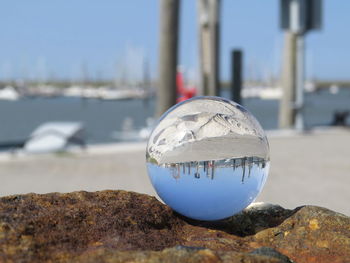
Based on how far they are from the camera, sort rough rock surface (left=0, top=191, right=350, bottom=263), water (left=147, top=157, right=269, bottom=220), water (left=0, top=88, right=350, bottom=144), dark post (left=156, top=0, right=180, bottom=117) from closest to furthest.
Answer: rough rock surface (left=0, top=191, right=350, bottom=263) → water (left=147, top=157, right=269, bottom=220) → dark post (left=156, top=0, right=180, bottom=117) → water (left=0, top=88, right=350, bottom=144)

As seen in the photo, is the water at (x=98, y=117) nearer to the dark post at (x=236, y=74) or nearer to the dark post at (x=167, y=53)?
the dark post at (x=236, y=74)

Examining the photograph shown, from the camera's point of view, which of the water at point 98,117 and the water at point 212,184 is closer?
the water at point 212,184

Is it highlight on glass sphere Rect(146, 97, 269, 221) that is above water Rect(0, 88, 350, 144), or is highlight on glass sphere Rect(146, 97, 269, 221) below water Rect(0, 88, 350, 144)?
above

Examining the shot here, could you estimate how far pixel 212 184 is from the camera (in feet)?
11.5

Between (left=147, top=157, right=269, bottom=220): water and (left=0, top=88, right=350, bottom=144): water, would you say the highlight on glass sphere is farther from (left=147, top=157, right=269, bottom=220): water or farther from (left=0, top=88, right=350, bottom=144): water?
(left=0, top=88, right=350, bottom=144): water

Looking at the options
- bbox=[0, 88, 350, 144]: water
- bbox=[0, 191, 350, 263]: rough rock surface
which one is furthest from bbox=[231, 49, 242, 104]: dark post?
bbox=[0, 191, 350, 263]: rough rock surface

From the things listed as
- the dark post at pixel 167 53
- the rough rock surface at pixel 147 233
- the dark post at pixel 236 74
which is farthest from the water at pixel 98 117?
the rough rock surface at pixel 147 233

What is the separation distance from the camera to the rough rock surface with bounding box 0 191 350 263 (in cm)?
283

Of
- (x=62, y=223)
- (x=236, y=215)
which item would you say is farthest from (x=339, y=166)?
(x=62, y=223)

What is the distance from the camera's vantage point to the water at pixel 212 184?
11.4ft

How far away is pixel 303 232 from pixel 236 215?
0.60 meters

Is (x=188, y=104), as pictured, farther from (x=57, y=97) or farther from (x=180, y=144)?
(x=57, y=97)

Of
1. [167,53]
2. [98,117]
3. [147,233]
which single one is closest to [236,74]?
[167,53]

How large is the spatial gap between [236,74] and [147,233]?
1367cm
